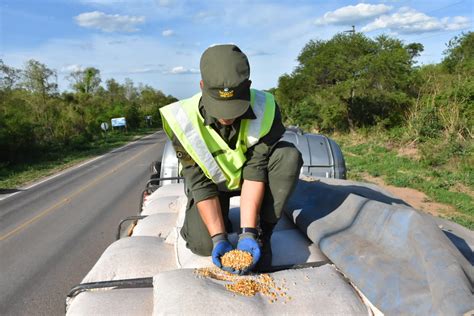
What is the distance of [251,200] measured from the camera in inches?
104

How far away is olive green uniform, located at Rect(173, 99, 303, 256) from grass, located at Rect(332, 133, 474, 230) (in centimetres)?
512

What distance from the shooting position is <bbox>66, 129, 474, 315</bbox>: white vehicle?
6.43 ft

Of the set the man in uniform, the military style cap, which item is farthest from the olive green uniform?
the military style cap

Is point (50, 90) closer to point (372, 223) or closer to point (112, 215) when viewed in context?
point (112, 215)

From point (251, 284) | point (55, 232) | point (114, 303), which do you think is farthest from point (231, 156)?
point (55, 232)

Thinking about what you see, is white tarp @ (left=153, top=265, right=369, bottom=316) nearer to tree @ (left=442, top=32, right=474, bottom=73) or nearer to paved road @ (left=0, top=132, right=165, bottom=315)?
paved road @ (left=0, top=132, right=165, bottom=315)

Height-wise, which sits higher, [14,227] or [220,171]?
[220,171]

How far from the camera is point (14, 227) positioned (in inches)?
343

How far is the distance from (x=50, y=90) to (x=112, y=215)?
25.6 metres

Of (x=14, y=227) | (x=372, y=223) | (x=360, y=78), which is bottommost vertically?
(x=14, y=227)

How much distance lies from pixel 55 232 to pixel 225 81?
21.9ft

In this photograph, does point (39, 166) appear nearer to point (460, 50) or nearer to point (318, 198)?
point (318, 198)

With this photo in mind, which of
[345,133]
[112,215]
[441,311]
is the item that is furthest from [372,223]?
[345,133]

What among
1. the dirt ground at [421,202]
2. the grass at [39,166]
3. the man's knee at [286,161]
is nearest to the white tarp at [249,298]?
the man's knee at [286,161]
